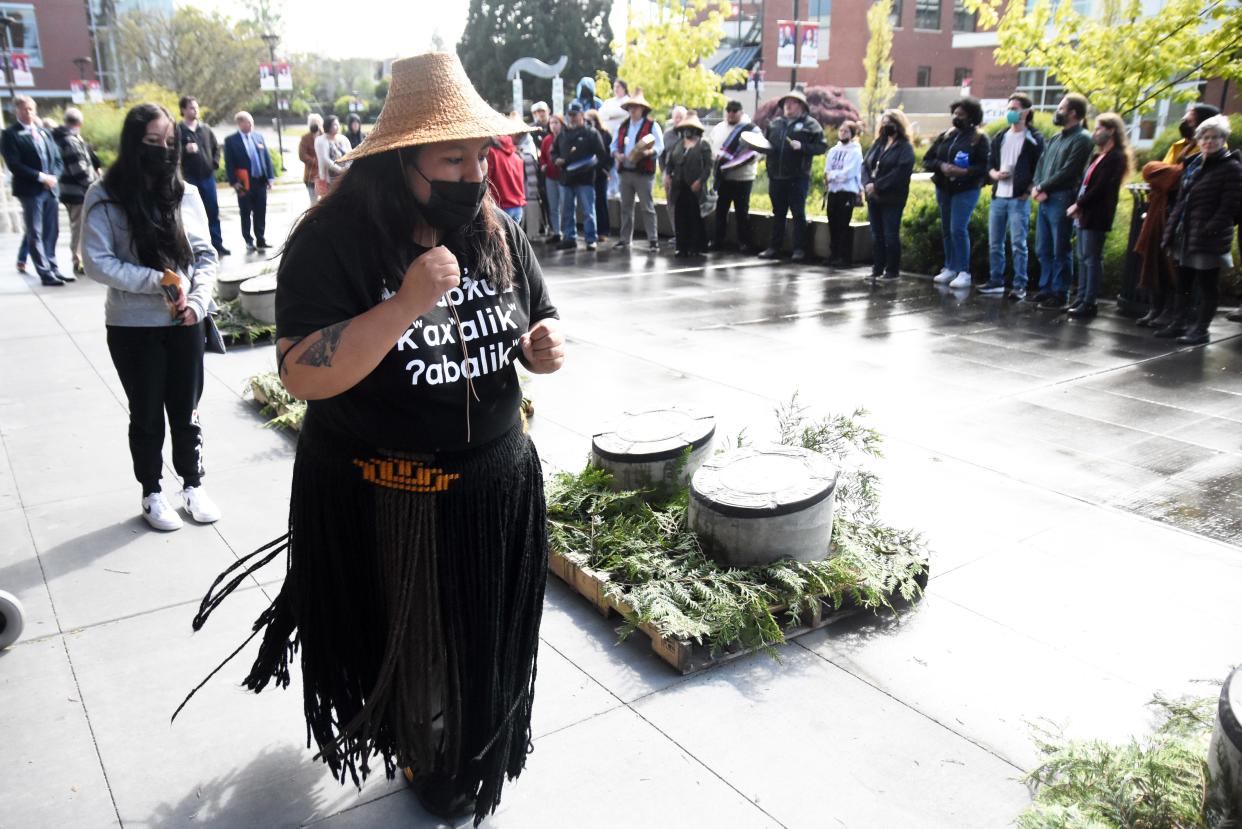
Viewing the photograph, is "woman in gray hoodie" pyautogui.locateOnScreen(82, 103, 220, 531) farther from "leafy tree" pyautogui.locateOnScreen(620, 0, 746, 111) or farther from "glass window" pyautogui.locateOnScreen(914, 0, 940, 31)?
"glass window" pyautogui.locateOnScreen(914, 0, 940, 31)

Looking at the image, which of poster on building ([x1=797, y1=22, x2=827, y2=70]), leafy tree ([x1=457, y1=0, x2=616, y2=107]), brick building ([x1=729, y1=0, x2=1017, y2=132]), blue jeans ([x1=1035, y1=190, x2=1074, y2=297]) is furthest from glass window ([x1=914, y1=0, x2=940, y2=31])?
blue jeans ([x1=1035, y1=190, x2=1074, y2=297])

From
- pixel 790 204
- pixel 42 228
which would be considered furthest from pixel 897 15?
pixel 42 228

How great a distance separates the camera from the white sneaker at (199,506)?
4.71 metres

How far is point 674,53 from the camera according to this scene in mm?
23500

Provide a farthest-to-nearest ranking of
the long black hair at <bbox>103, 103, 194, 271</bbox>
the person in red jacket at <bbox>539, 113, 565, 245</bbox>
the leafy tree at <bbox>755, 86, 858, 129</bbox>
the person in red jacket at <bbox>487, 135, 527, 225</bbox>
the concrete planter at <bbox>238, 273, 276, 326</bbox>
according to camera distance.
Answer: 1. the leafy tree at <bbox>755, 86, 858, 129</bbox>
2. the person in red jacket at <bbox>539, 113, 565, 245</bbox>
3. the person in red jacket at <bbox>487, 135, 527, 225</bbox>
4. the concrete planter at <bbox>238, 273, 276, 326</bbox>
5. the long black hair at <bbox>103, 103, 194, 271</bbox>

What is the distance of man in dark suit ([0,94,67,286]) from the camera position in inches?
422

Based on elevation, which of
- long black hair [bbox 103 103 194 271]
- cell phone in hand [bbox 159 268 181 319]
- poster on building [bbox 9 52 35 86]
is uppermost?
poster on building [bbox 9 52 35 86]

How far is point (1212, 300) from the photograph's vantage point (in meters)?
8.27

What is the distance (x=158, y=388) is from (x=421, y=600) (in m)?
2.63

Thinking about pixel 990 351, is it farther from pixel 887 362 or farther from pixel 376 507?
pixel 376 507

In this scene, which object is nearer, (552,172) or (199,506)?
(199,506)

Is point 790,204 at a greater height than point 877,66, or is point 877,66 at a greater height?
point 877,66

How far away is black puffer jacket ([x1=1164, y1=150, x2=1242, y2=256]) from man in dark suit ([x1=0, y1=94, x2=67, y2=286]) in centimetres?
1120

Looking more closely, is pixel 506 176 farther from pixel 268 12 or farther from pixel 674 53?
pixel 268 12
